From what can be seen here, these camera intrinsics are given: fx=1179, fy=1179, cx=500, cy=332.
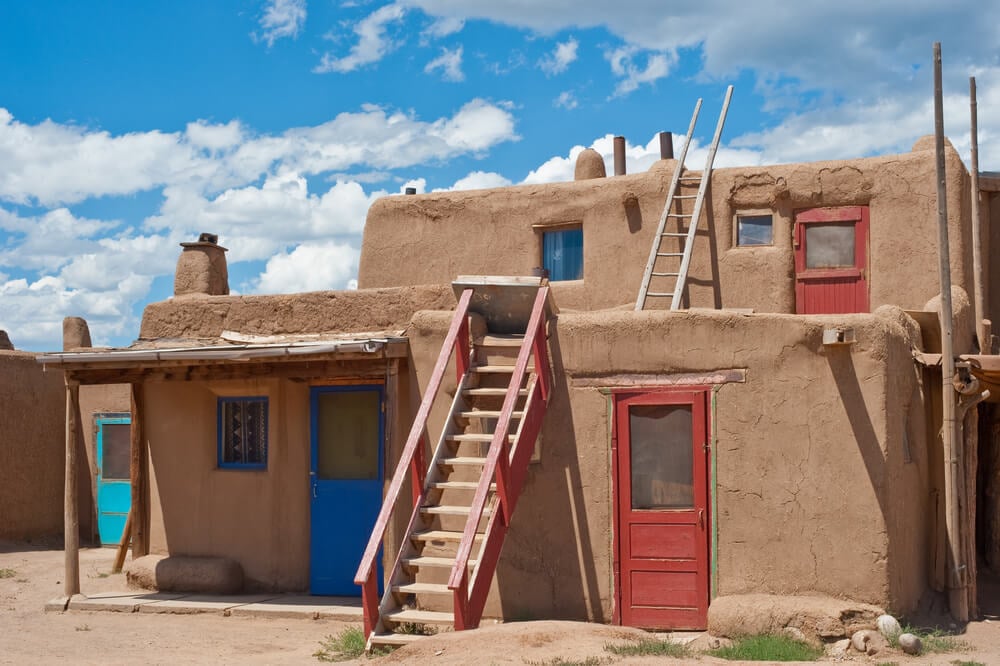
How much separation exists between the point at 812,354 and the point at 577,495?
233cm

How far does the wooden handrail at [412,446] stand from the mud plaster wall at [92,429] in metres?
9.13

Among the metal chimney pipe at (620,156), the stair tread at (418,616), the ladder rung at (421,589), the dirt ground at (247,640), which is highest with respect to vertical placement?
the metal chimney pipe at (620,156)

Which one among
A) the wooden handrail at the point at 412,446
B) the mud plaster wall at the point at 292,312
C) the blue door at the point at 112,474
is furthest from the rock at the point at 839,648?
the blue door at the point at 112,474

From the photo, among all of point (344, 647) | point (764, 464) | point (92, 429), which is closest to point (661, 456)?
point (764, 464)

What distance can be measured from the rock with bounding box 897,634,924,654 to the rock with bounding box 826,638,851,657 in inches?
15.7

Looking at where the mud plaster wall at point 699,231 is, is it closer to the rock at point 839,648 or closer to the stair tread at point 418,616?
the rock at point 839,648

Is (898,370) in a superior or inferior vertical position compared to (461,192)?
inferior

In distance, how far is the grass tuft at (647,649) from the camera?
824cm

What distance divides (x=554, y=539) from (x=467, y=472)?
1.00 metres

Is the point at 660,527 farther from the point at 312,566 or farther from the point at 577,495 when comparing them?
the point at 312,566

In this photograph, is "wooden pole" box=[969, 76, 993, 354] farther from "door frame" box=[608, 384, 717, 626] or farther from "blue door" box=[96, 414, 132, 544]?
"blue door" box=[96, 414, 132, 544]

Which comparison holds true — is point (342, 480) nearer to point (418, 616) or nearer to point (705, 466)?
point (418, 616)

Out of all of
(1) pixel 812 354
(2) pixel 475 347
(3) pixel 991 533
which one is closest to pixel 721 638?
(1) pixel 812 354

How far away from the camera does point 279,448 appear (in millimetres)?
12562
